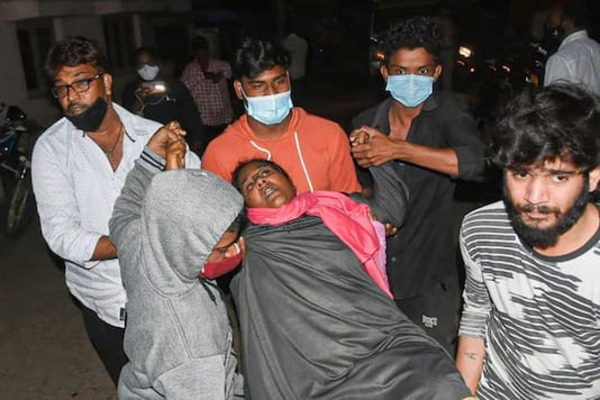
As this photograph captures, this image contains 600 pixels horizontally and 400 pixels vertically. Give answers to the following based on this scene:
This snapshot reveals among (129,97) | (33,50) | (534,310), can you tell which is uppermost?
(534,310)

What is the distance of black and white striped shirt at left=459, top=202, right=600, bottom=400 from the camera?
2037 millimetres

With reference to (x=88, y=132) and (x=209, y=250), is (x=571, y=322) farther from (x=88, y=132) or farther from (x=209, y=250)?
(x=88, y=132)

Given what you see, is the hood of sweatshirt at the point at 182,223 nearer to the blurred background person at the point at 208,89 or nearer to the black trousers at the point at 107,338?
the black trousers at the point at 107,338

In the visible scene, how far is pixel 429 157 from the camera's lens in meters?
2.97

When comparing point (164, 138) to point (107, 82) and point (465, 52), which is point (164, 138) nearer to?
point (107, 82)

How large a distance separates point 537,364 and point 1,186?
8598mm

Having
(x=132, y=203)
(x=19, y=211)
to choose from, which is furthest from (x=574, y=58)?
(x=19, y=211)

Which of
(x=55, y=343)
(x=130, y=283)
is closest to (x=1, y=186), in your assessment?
(x=55, y=343)

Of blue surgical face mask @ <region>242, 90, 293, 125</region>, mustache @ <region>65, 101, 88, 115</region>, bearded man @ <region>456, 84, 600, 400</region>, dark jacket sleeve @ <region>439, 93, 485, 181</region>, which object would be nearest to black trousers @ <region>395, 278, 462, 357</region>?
dark jacket sleeve @ <region>439, 93, 485, 181</region>

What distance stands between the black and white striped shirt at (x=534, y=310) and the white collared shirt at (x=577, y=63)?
4.27 metres

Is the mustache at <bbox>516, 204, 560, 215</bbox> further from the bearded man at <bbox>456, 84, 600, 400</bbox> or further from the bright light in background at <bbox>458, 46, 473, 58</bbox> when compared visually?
the bright light in background at <bbox>458, 46, 473, 58</bbox>

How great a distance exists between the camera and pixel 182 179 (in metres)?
2.01

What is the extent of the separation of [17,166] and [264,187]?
6.90 metres

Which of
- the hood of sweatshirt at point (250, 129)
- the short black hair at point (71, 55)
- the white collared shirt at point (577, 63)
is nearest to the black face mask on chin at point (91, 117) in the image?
the short black hair at point (71, 55)
